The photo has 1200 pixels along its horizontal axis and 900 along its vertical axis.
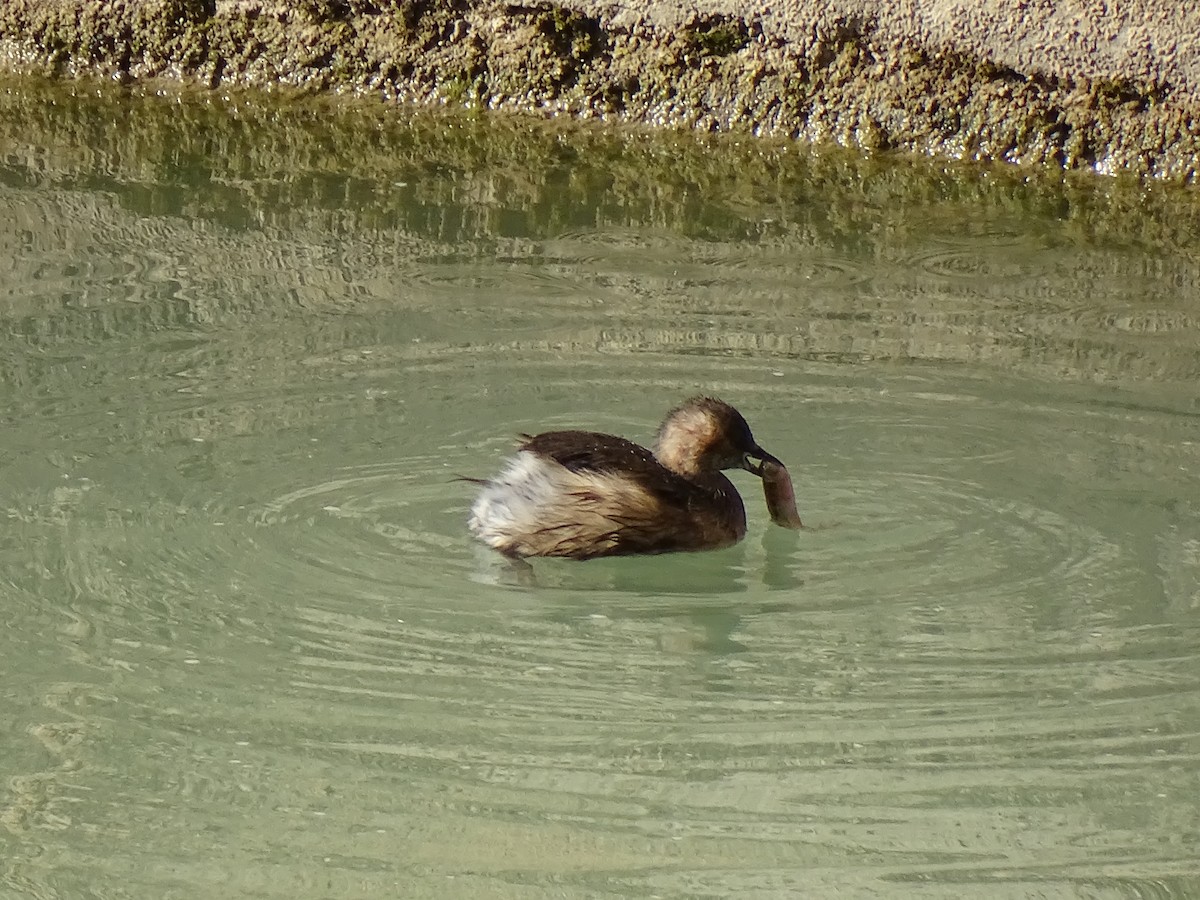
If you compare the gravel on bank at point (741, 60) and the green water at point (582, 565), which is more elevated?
the gravel on bank at point (741, 60)

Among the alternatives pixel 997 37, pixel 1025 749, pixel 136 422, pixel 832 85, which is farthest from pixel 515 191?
pixel 1025 749

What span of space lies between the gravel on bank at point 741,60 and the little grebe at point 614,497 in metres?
3.92

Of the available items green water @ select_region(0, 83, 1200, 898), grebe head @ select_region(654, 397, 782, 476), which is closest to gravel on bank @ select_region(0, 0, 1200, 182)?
green water @ select_region(0, 83, 1200, 898)

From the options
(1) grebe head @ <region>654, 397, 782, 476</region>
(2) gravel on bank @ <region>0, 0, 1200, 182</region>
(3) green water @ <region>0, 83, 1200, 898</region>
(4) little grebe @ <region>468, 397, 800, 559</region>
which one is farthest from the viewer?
(2) gravel on bank @ <region>0, 0, 1200, 182</region>

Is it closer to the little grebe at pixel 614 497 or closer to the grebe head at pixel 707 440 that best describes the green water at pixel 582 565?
the little grebe at pixel 614 497

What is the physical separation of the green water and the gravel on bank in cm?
61

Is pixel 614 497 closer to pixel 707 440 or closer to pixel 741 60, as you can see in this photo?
pixel 707 440

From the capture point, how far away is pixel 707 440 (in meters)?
5.16

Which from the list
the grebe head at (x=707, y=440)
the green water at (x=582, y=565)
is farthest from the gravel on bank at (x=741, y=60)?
the grebe head at (x=707, y=440)

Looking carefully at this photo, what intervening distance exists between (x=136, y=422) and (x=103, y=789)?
1.93 meters

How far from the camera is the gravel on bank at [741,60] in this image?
27.5 ft

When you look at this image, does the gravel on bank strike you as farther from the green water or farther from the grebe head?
the grebe head

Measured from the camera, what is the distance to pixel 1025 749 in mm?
3941

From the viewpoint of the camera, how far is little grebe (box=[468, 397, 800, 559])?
4922 mm
